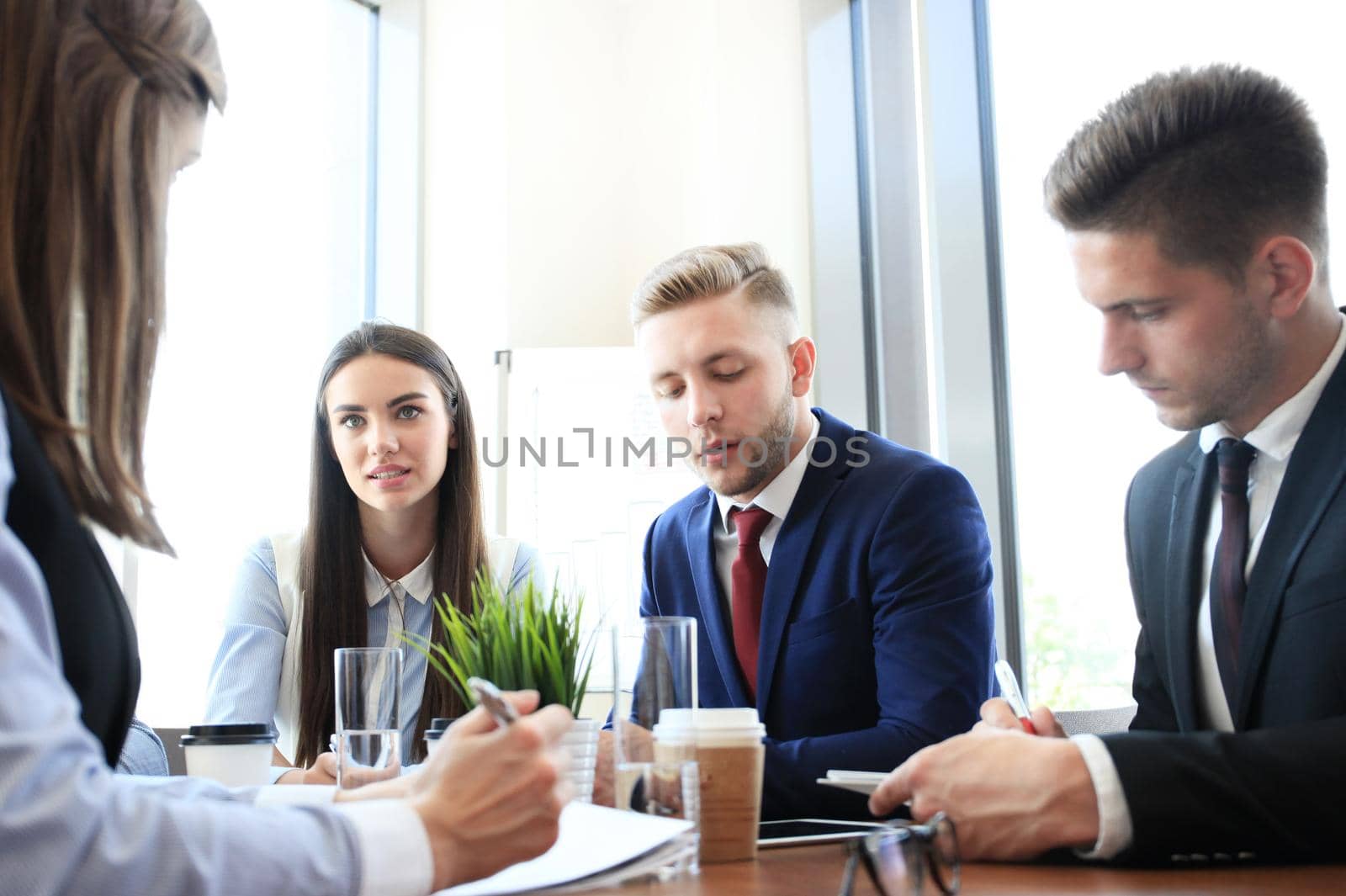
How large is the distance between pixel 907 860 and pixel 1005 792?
30cm

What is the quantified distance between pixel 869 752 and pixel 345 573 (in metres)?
1.44

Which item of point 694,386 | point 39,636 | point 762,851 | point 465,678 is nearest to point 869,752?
point 762,851

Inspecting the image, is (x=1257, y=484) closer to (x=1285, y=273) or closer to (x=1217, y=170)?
(x=1285, y=273)

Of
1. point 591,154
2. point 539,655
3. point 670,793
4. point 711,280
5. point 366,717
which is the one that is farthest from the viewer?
point 591,154

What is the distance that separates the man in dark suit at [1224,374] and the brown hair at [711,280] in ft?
2.74

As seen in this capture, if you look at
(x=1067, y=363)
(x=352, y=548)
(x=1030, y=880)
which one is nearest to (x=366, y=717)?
(x=1030, y=880)

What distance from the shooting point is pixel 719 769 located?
1177 millimetres

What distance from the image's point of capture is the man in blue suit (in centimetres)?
197

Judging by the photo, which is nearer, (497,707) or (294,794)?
(497,707)

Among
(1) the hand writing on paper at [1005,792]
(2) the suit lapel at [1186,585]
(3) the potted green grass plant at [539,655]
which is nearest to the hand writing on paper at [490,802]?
(3) the potted green grass plant at [539,655]

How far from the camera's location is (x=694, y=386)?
2.45 m

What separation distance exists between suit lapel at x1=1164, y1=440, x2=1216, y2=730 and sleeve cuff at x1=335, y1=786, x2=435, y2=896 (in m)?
1.26

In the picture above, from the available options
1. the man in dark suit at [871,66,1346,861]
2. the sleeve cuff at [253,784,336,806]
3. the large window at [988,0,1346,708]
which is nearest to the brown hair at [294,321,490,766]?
the sleeve cuff at [253,784,336,806]

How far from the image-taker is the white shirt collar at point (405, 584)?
281cm
